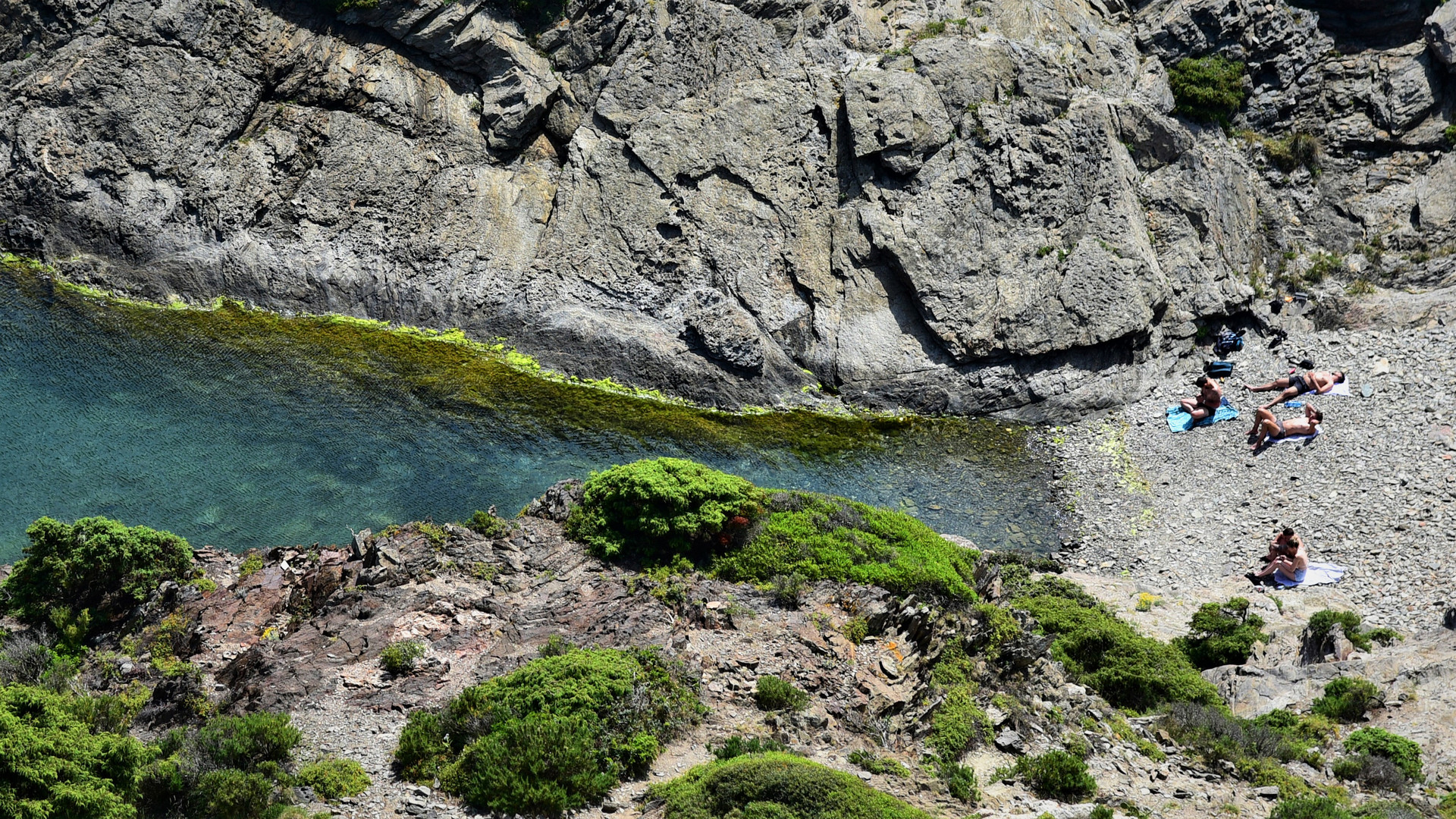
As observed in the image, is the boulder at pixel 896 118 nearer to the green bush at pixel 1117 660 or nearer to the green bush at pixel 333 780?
the green bush at pixel 1117 660

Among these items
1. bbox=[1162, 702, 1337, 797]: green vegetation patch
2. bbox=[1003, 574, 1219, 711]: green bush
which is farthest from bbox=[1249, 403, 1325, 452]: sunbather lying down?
bbox=[1162, 702, 1337, 797]: green vegetation patch

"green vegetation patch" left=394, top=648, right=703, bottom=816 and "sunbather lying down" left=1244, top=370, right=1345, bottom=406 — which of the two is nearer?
"green vegetation patch" left=394, top=648, right=703, bottom=816

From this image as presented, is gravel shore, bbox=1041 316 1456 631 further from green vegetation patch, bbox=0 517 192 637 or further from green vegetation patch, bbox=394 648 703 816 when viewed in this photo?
green vegetation patch, bbox=0 517 192 637

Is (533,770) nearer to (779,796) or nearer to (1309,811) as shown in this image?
(779,796)

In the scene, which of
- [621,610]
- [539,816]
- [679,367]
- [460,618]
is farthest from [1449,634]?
[679,367]

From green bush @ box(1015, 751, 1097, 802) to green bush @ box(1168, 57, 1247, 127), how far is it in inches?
1613

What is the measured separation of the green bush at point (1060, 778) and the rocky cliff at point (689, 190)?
2397 cm

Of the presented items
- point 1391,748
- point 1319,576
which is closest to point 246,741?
point 1391,748

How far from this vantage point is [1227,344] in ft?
134

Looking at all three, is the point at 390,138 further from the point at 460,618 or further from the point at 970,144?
the point at 460,618

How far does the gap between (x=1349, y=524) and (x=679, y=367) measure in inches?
887

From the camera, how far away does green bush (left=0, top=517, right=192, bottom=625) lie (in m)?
19.6

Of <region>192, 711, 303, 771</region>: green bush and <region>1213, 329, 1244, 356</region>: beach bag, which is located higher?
<region>1213, 329, 1244, 356</region>: beach bag

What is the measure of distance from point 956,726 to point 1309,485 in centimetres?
1939
